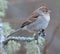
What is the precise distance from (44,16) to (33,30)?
5.3 inches

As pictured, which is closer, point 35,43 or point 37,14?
point 35,43

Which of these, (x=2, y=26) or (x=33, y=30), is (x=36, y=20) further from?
(x=2, y=26)

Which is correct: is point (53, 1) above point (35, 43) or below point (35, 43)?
above

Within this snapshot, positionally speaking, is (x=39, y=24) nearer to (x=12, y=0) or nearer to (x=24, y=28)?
(x=24, y=28)

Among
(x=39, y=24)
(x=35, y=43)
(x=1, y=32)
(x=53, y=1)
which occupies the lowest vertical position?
(x=35, y=43)

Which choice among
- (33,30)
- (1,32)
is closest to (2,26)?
(1,32)

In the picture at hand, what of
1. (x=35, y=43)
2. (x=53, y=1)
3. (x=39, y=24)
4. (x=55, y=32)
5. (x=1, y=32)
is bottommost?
(x=35, y=43)

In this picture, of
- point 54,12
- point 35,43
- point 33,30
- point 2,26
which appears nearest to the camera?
point 35,43

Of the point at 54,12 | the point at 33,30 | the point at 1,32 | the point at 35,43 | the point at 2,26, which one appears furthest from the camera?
the point at 54,12

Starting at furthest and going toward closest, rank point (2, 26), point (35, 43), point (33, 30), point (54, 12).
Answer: point (54, 12), point (33, 30), point (2, 26), point (35, 43)

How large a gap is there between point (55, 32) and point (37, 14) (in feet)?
3.62

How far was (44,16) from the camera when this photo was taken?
6.09 ft

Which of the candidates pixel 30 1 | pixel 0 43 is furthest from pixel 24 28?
pixel 30 1

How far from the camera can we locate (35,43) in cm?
141
